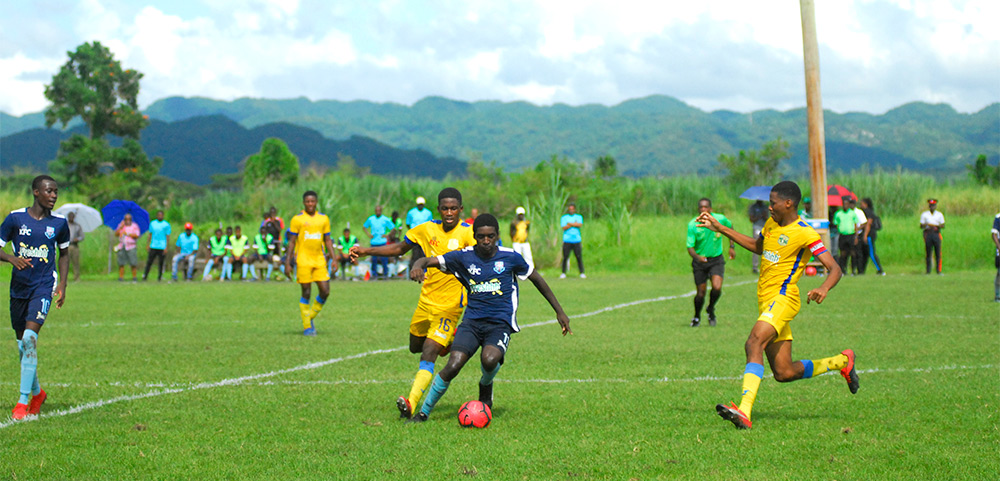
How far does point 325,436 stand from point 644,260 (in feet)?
84.3

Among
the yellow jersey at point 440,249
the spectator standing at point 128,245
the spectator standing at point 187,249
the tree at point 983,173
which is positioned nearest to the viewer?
the yellow jersey at point 440,249

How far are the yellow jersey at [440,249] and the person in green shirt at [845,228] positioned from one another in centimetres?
1858

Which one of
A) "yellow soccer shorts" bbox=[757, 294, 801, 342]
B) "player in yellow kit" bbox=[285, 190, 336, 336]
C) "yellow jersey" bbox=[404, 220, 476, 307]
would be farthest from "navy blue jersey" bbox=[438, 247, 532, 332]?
"player in yellow kit" bbox=[285, 190, 336, 336]

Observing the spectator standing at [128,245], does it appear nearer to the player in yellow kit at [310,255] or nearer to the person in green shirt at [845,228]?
the player in yellow kit at [310,255]

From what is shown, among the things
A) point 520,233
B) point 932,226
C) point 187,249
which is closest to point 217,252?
point 187,249

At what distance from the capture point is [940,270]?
2662cm

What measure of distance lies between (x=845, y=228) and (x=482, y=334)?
767 inches

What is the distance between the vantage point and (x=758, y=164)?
50.0 meters

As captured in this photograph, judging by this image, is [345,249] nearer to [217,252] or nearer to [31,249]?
[217,252]

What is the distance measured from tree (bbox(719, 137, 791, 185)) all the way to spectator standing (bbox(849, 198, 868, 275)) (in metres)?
21.6

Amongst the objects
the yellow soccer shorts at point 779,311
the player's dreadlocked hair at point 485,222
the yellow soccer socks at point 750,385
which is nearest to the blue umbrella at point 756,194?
the yellow soccer shorts at point 779,311

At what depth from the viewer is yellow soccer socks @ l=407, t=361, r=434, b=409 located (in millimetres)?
7535

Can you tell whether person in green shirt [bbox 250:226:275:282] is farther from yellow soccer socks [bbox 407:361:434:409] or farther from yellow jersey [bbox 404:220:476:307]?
yellow soccer socks [bbox 407:361:434:409]

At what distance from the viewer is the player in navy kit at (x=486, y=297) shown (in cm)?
742
